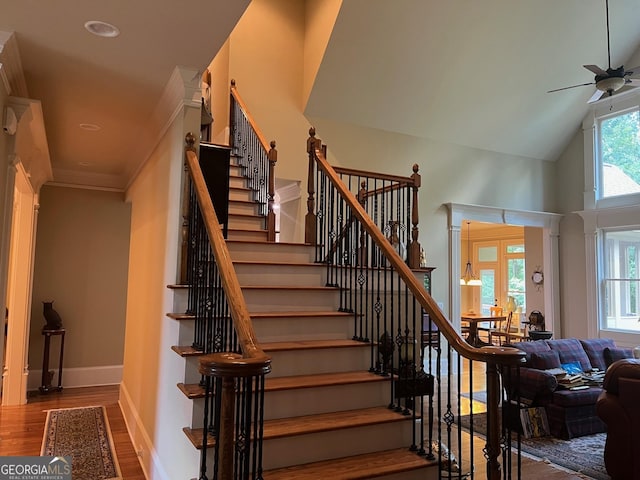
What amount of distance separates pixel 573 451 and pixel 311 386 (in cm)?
289

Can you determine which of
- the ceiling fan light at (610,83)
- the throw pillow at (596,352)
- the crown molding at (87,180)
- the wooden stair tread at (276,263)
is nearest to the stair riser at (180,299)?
the wooden stair tread at (276,263)

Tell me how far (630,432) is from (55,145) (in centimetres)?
572

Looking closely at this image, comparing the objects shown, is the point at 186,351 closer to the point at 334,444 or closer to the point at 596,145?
the point at 334,444

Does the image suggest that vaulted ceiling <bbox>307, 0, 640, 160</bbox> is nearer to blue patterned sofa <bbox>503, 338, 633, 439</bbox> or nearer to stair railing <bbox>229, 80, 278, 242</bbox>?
stair railing <bbox>229, 80, 278, 242</bbox>

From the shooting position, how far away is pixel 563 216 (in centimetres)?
903

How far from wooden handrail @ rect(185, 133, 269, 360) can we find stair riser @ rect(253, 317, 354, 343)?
88cm

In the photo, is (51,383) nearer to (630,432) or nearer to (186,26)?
(186,26)

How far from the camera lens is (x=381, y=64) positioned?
21.8 ft

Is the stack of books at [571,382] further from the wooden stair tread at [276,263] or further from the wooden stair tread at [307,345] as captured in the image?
the wooden stair tread at [276,263]

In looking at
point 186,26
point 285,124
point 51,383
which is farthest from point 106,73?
point 51,383

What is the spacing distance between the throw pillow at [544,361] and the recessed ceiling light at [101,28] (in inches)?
192

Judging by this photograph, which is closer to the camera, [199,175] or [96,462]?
[199,175]

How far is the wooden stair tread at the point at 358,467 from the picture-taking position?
2.38 metres

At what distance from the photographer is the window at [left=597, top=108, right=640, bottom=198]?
26.6 ft
